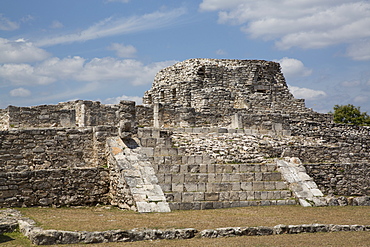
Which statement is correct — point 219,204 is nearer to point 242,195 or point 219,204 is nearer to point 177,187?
point 242,195

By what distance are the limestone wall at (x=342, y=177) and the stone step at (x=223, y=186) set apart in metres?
2.12

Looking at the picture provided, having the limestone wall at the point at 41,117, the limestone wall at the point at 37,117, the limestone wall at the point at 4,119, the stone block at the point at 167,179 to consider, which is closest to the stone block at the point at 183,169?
the stone block at the point at 167,179

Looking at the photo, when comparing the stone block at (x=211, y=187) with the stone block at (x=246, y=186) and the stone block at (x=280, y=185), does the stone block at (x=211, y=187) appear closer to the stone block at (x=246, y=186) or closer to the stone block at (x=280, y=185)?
the stone block at (x=246, y=186)

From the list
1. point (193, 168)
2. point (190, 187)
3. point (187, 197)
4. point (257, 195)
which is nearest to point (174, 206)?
point (187, 197)

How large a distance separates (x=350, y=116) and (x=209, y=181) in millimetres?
32400

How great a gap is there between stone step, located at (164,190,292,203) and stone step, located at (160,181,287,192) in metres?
0.24

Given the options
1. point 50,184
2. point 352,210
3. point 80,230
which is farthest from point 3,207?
point 352,210

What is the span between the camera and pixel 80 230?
28.9ft

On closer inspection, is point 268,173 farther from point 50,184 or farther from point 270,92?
point 270,92

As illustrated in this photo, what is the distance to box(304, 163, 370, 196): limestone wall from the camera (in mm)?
16281

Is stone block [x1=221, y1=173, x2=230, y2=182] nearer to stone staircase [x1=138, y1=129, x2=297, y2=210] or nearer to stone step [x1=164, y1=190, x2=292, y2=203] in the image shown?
stone staircase [x1=138, y1=129, x2=297, y2=210]

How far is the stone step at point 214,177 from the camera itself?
45.0 feet

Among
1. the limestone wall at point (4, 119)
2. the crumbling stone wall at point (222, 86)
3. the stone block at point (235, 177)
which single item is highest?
the crumbling stone wall at point (222, 86)

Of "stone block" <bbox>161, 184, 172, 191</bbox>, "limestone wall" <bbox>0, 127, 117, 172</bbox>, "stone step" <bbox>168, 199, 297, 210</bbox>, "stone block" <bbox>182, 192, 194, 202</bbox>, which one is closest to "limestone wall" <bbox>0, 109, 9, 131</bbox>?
"limestone wall" <bbox>0, 127, 117, 172</bbox>
